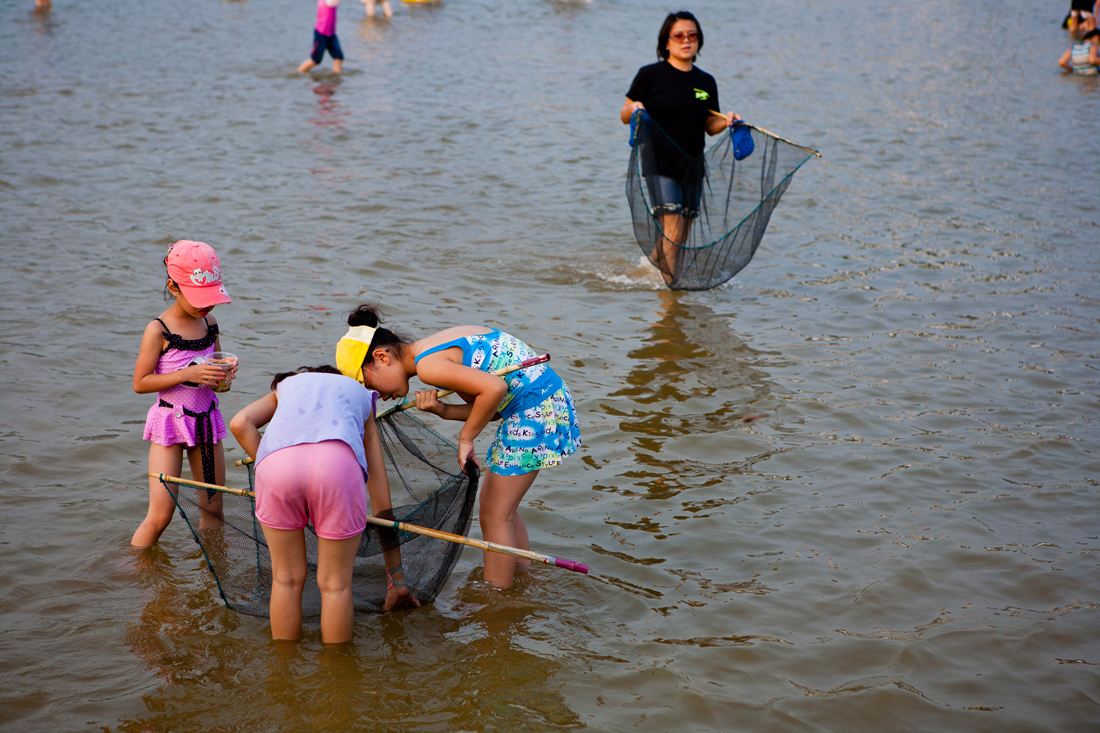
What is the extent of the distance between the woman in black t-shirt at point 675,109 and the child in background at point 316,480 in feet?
13.0

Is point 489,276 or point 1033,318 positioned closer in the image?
point 1033,318

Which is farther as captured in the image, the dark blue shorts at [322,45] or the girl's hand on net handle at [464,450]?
the dark blue shorts at [322,45]

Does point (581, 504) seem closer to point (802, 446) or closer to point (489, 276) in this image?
point (802, 446)

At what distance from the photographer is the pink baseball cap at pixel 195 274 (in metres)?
3.59

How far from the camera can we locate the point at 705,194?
22.1 feet

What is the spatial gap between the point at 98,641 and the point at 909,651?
10.3 ft

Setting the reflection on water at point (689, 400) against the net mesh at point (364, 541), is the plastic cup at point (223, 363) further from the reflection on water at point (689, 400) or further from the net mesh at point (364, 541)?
the reflection on water at point (689, 400)

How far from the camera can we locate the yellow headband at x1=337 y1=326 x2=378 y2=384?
3271 mm

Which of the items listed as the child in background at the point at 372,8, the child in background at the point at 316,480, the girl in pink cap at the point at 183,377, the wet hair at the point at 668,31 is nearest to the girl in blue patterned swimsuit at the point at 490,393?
the child in background at the point at 316,480

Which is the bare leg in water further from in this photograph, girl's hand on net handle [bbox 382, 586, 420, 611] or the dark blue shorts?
the dark blue shorts

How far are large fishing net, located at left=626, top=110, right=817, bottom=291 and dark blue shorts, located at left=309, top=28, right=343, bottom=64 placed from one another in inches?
416

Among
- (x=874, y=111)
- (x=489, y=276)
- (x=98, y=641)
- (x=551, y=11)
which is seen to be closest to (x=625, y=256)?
(x=489, y=276)

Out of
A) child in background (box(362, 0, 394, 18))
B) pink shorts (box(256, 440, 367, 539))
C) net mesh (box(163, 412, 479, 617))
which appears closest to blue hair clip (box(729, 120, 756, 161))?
net mesh (box(163, 412, 479, 617))

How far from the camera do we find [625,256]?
27.0 feet
